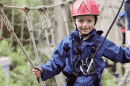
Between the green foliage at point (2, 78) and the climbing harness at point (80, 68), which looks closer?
the climbing harness at point (80, 68)

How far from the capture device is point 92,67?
97 centimetres

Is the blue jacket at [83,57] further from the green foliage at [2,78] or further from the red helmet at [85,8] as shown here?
the green foliage at [2,78]

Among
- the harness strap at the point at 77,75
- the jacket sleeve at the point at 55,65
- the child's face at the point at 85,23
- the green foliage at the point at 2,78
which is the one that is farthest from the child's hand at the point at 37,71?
the green foliage at the point at 2,78

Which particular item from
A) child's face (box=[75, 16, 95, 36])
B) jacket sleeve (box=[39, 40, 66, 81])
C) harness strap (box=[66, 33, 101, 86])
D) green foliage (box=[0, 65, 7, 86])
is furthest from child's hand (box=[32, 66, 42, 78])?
green foliage (box=[0, 65, 7, 86])

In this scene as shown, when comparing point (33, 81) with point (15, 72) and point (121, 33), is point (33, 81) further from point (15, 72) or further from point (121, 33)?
point (121, 33)

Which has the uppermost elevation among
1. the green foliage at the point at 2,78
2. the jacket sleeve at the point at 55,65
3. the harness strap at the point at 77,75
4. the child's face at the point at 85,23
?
the child's face at the point at 85,23

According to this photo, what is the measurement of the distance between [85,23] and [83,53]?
0.21 metres

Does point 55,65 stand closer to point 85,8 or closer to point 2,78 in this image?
point 85,8

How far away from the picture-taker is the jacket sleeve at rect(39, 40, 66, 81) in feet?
3.12

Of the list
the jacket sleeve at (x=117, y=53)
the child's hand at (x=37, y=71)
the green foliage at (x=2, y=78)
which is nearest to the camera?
the child's hand at (x=37, y=71)

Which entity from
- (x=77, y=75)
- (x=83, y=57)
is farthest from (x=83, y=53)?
(x=77, y=75)

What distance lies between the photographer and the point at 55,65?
1.00m

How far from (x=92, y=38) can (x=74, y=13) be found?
0.23m

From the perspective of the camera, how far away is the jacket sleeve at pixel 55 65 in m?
0.95
